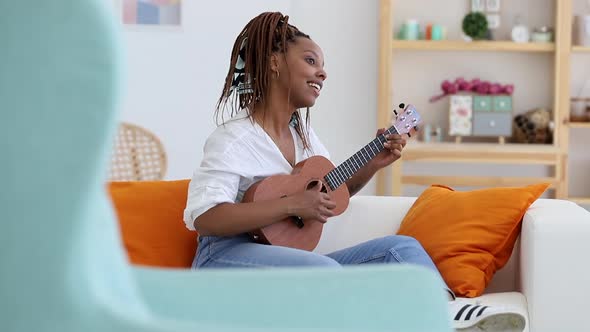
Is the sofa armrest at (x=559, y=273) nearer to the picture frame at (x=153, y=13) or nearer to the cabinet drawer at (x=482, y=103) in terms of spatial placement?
the cabinet drawer at (x=482, y=103)

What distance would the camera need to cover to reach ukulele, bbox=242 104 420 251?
8.12 ft

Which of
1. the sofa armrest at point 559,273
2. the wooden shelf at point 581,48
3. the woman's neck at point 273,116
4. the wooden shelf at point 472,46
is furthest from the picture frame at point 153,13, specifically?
the sofa armrest at point 559,273

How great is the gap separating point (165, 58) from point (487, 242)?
300 centimetres

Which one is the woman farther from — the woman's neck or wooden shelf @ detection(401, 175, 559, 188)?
wooden shelf @ detection(401, 175, 559, 188)

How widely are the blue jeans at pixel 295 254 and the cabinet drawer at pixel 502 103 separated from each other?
283 centimetres

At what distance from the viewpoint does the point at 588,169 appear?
17.8 ft

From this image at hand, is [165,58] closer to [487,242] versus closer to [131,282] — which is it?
[487,242]

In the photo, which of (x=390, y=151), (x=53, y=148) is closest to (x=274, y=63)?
(x=390, y=151)

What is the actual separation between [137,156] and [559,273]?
120 inches

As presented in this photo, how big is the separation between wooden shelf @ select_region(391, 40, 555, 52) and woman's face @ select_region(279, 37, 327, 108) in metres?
2.55

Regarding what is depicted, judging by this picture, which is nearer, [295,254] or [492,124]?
[295,254]

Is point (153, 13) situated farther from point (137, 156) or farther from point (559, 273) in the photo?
point (559, 273)

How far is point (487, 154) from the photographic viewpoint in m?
5.07

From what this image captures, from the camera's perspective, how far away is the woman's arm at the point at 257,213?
236 centimetres
